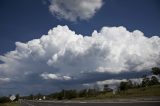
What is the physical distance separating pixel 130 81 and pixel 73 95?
3142cm

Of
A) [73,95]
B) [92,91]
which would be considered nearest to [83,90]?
[92,91]

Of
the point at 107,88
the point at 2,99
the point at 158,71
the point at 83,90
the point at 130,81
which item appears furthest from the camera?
the point at 107,88

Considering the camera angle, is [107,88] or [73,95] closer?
[73,95]

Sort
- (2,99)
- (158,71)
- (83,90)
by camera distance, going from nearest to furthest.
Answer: (2,99) < (158,71) < (83,90)

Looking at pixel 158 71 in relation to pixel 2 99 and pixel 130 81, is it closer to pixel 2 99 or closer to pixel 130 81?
pixel 130 81

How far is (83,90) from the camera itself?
174000mm

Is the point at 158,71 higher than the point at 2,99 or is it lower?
higher

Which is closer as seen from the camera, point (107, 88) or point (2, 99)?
point (2, 99)

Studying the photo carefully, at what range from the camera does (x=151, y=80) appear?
155250mm

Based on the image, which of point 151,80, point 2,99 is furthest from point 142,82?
point 2,99

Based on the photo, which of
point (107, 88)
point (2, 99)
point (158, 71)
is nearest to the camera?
point (2, 99)

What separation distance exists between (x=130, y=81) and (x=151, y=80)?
39.5 feet

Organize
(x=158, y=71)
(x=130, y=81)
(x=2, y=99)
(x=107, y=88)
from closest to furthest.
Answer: (x=2, y=99) < (x=158, y=71) < (x=130, y=81) < (x=107, y=88)

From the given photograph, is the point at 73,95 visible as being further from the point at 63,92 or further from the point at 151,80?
the point at 151,80
